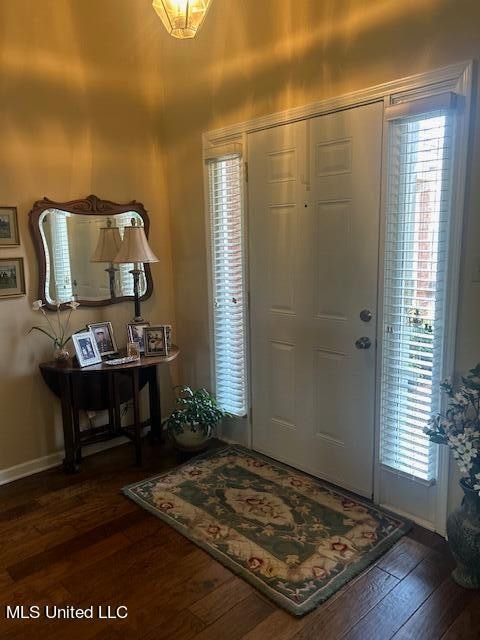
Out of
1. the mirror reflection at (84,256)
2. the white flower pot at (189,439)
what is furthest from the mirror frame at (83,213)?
the white flower pot at (189,439)

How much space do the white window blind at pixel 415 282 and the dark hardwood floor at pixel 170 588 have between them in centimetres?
49

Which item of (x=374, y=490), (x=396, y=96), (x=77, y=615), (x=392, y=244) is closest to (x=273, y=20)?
(x=396, y=96)

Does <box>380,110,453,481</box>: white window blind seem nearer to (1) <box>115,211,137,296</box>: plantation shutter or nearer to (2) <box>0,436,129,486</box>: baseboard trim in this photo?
(1) <box>115,211,137,296</box>: plantation shutter

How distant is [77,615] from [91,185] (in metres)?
2.43

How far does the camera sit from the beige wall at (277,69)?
2.11m

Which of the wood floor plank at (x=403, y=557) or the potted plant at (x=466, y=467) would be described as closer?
the potted plant at (x=466, y=467)

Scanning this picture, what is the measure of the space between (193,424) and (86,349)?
82 cm

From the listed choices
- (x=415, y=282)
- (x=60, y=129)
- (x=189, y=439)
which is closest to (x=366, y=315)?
(x=415, y=282)

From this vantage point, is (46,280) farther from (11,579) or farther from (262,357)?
(11,579)

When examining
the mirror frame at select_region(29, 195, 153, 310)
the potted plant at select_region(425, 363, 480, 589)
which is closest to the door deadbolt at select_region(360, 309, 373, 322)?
the potted plant at select_region(425, 363, 480, 589)

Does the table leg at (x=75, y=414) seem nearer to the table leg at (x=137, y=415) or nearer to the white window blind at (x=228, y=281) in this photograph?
the table leg at (x=137, y=415)

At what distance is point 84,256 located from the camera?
10.5 feet

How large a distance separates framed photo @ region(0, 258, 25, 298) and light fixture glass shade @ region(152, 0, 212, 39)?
5.44 ft

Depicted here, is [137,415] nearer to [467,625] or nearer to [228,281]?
[228,281]
